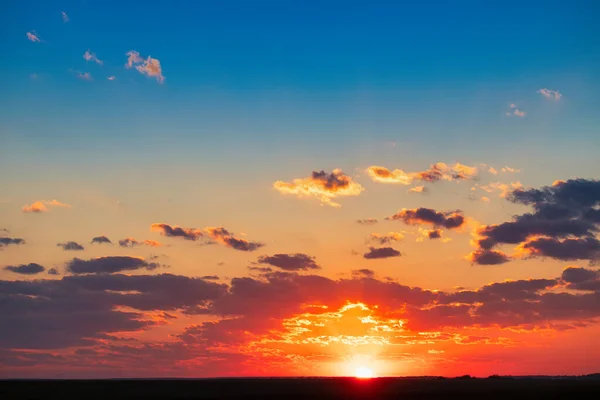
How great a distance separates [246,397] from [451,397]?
3843cm

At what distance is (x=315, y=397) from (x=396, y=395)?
16347mm

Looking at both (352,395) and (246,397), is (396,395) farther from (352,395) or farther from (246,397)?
(246,397)

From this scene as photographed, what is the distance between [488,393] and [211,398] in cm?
5575

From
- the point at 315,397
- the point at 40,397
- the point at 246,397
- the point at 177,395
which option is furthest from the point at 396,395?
the point at 40,397

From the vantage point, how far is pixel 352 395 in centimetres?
12700

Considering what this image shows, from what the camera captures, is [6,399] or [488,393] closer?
[6,399]

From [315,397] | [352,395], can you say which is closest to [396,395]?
[352,395]

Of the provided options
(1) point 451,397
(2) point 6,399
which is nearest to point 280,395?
(1) point 451,397

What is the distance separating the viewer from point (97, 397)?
124 metres

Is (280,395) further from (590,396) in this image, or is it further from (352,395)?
(590,396)

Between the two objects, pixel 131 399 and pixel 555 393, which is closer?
pixel 131 399

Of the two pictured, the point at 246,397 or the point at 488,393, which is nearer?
the point at 246,397

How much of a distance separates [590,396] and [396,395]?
35289mm

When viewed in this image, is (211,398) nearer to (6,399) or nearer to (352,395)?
(352,395)
